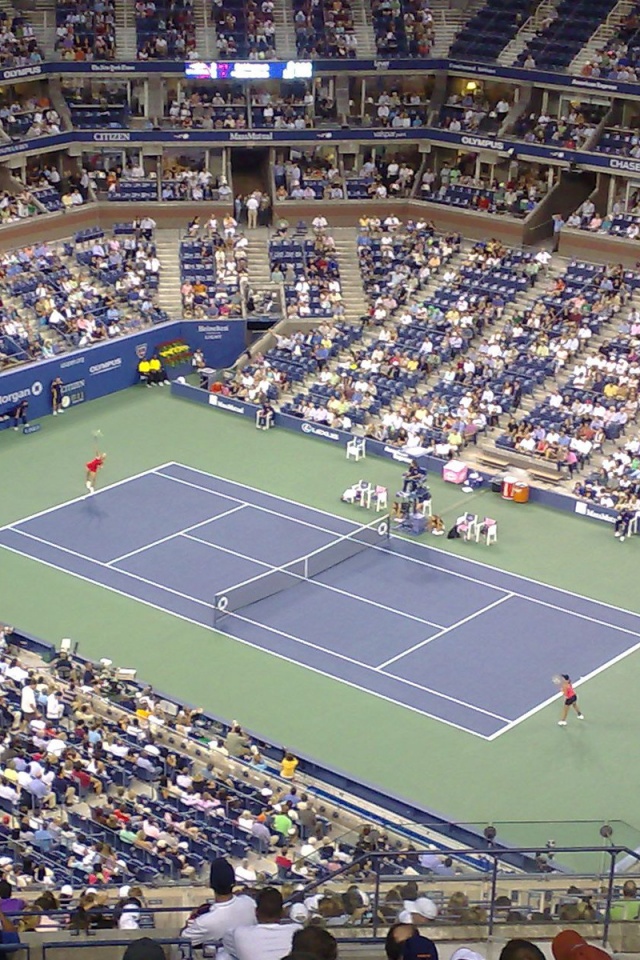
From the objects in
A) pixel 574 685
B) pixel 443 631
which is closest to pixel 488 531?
pixel 443 631

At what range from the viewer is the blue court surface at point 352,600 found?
39.2m

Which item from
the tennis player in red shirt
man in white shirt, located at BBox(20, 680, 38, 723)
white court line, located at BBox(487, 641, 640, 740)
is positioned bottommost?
white court line, located at BBox(487, 641, 640, 740)

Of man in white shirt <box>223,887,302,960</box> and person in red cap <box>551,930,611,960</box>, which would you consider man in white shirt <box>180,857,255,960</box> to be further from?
person in red cap <box>551,930,611,960</box>

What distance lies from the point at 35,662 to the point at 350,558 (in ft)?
33.7

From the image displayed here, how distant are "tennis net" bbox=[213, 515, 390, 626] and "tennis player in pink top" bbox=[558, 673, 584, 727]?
8978 mm

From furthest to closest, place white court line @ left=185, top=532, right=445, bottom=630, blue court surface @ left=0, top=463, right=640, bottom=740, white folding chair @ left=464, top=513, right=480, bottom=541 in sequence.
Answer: white folding chair @ left=464, top=513, right=480, bottom=541 → white court line @ left=185, top=532, right=445, bottom=630 → blue court surface @ left=0, top=463, right=640, bottom=740

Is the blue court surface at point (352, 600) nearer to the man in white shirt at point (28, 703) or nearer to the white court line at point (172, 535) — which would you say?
the white court line at point (172, 535)

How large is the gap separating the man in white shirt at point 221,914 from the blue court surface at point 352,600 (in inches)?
902

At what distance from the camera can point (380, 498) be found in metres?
48.4

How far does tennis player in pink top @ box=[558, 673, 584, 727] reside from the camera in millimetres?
36312

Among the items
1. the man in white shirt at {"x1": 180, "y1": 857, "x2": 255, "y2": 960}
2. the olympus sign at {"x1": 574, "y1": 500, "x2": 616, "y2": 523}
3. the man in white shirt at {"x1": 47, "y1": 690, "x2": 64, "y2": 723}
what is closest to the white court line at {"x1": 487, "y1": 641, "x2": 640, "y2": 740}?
the olympus sign at {"x1": 574, "y1": 500, "x2": 616, "y2": 523}

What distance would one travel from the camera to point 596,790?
3462 centimetres

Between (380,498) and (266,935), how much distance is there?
116 ft

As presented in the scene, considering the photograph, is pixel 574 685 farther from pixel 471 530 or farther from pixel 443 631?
pixel 471 530
